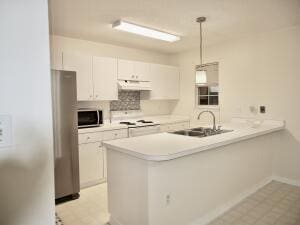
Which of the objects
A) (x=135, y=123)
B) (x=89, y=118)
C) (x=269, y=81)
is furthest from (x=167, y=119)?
(x=269, y=81)

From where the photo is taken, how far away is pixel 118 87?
397cm

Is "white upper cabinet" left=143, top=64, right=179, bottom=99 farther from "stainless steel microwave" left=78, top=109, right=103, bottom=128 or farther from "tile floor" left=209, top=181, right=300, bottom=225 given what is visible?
"tile floor" left=209, top=181, right=300, bottom=225

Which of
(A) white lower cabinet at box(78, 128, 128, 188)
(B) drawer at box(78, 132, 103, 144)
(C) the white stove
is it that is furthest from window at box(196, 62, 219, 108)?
(B) drawer at box(78, 132, 103, 144)

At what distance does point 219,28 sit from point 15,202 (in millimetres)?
3390

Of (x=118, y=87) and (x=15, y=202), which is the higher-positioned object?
(x=118, y=87)

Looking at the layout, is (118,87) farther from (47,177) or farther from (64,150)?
(47,177)

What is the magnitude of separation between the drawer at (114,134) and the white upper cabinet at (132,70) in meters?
1.00

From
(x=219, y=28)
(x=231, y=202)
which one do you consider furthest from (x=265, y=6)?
(x=231, y=202)

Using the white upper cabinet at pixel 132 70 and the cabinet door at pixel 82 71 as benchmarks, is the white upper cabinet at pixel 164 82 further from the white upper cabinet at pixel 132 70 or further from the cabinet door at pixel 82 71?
the cabinet door at pixel 82 71

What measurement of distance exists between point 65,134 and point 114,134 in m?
0.91

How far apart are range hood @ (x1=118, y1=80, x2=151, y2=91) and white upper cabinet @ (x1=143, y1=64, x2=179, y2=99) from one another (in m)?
0.17

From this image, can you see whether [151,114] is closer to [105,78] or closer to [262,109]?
[105,78]

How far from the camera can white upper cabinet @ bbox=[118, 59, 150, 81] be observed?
3.98 metres

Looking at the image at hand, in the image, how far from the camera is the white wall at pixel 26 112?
2.52 ft
